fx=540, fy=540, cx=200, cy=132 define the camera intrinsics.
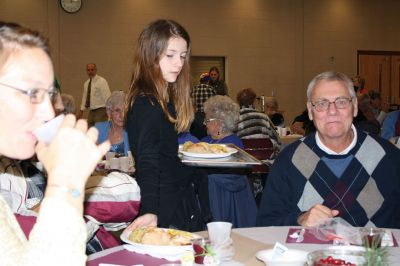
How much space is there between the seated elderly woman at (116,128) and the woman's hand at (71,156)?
3.67 meters

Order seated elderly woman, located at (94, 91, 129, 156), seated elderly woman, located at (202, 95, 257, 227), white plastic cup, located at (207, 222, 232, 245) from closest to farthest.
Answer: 1. white plastic cup, located at (207, 222, 232, 245)
2. seated elderly woman, located at (202, 95, 257, 227)
3. seated elderly woman, located at (94, 91, 129, 156)

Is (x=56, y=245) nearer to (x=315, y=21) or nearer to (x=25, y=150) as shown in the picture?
(x=25, y=150)

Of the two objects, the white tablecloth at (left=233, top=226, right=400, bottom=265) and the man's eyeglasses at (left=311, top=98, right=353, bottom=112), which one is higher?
the man's eyeglasses at (left=311, top=98, right=353, bottom=112)

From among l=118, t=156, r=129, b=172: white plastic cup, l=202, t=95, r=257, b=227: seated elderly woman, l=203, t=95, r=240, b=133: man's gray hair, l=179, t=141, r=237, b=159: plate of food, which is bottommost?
l=202, t=95, r=257, b=227: seated elderly woman

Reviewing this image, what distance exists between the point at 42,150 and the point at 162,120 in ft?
4.96

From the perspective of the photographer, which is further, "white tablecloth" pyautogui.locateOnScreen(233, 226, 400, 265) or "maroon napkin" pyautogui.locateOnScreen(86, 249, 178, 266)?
"white tablecloth" pyautogui.locateOnScreen(233, 226, 400, 265)

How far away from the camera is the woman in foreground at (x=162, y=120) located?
8.22 feet

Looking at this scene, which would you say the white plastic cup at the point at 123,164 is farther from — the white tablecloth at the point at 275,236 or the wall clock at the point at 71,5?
the wall clock at the point at 71,5

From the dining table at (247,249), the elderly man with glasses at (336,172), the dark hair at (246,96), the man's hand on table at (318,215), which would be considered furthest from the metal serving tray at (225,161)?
the dark hair at (246,96)

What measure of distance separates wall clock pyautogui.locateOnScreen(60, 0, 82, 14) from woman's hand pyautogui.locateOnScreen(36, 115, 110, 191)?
33.3 ft

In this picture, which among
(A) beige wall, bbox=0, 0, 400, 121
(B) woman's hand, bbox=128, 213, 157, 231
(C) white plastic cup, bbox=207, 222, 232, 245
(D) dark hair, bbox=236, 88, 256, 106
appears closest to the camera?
(C) white plastic cup, bbox=207, 222, 232, 245

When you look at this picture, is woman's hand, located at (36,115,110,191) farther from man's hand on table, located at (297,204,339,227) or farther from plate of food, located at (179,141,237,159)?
plate of food, located at (179,141,237,159)

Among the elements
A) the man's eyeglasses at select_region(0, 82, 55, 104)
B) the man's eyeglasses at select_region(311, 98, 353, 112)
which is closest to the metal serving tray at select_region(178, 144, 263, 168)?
the man's eyeglasses at select_region(311, 98, 353, 112)

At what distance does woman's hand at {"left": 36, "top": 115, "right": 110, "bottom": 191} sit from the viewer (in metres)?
1.03
